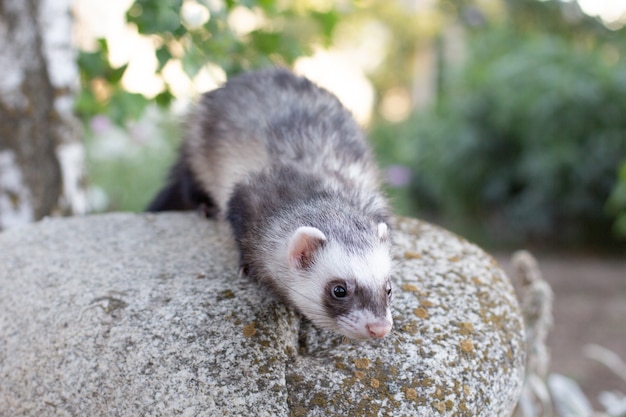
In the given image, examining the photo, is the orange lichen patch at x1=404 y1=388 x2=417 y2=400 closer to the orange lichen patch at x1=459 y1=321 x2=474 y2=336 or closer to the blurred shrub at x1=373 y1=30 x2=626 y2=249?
the orange lichen patch at x1=459 y1=321 x2=474 y2=336

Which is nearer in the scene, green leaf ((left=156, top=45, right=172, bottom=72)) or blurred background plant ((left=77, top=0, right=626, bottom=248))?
green leaf ((left=156, top=45, right=172, bottom=72))

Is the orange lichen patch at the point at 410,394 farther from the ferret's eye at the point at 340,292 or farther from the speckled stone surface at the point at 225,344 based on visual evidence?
the ferret's eye at the point at 340,292

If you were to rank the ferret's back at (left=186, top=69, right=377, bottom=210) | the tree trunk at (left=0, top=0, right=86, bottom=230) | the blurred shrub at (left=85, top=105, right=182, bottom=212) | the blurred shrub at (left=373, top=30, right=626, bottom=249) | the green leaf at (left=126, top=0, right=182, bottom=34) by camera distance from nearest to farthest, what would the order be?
1. the ferret's back at (left=186, top=69, right=377, bottom=210)
2. the green leaf at (left=126, top=0, right=182, bottom=34)
3. the tree trunk at (left=0, top=0, right=86, bottom=230)
4. the blurred shrub at (left=85, top=105, right=182, bottom=212)
5. the blurred shrub at (left=373, top=30, right=626, bottom=249)

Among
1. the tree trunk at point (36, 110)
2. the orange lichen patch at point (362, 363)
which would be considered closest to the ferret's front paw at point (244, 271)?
the orange lichen patch at point (362, 363)

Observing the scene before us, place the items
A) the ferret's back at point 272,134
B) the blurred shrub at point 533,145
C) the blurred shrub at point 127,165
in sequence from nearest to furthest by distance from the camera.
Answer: the ferret's back at point 272,134, the blurred shrub at point 127,165, the blurred shrub at point 533,145

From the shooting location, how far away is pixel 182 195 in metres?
4.41

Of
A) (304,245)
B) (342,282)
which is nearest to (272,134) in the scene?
(304,245)

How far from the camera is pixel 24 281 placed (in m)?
2.94

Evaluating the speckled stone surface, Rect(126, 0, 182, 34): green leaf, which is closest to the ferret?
the speckled stone surface

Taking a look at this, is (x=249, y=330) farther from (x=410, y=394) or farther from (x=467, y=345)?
(x=467, y=345)

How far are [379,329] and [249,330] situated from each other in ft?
1.54

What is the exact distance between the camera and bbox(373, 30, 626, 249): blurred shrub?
954cm

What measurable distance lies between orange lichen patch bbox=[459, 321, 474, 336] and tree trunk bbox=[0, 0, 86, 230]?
2.59 m

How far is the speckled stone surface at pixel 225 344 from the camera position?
235cm
